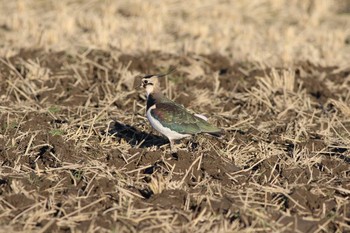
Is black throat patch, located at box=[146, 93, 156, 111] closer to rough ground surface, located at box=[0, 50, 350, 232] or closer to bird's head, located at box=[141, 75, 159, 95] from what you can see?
bird's head, located at box=[141, 75, 159, 95]

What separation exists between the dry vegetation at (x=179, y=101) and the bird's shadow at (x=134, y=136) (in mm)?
26

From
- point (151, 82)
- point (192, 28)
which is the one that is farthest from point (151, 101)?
point (192, 28)

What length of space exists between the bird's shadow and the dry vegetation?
1.0 inches

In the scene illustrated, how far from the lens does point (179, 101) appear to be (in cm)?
1106

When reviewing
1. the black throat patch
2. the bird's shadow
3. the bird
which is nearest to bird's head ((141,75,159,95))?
the black throat patch

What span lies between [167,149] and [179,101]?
7.18 ft

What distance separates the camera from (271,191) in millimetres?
7707

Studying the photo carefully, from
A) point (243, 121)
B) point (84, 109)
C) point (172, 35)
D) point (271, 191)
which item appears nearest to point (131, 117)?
point (84, 109)

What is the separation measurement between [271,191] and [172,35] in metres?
7.60

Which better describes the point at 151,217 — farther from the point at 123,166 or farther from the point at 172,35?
the point at 172,35

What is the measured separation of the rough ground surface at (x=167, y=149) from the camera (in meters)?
7.12

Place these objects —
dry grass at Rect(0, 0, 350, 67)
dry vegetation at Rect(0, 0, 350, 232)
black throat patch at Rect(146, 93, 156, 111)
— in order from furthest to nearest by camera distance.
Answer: dry grass at Rect(0, 0, 350, 67) → black throat patch at Rect(146, 93, 156, 111) → dry vegetation at Rect(0, 0, 350, 232)

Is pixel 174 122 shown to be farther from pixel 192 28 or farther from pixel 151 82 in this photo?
pixel 192 28

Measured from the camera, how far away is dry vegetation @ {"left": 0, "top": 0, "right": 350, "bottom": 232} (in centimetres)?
722
